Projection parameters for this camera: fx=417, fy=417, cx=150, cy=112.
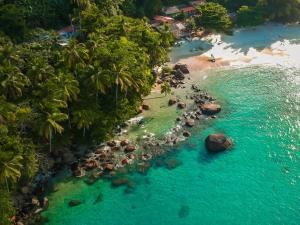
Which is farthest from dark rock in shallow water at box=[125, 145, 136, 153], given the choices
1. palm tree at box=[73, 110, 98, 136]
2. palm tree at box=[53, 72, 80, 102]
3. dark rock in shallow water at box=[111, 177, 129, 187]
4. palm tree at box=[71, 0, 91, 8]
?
palm tree at box=[71, 0, 91, 8]

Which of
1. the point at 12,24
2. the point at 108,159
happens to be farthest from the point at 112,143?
the point at 12,24

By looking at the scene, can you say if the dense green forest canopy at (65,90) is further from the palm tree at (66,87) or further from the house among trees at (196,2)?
the house among trees at (196,2)

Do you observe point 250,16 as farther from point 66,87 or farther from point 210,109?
point 66,87

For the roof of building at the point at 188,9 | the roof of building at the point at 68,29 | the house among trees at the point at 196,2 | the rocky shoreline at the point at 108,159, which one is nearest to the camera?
the rocky shoreline at the point at 108,159

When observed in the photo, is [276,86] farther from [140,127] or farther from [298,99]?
[140,127]

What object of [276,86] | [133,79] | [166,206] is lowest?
[166,206]

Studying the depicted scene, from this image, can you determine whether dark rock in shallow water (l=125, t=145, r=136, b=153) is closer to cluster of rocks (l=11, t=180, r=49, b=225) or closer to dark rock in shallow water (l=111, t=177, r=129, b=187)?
dark rock in shallow water (l=111, t=177, r=129, b=187)

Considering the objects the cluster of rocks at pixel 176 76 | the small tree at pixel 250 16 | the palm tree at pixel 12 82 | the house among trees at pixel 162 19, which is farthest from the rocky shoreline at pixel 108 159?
the small tree at pixel 250 16

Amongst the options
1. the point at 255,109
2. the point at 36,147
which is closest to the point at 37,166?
the point at 36,147
